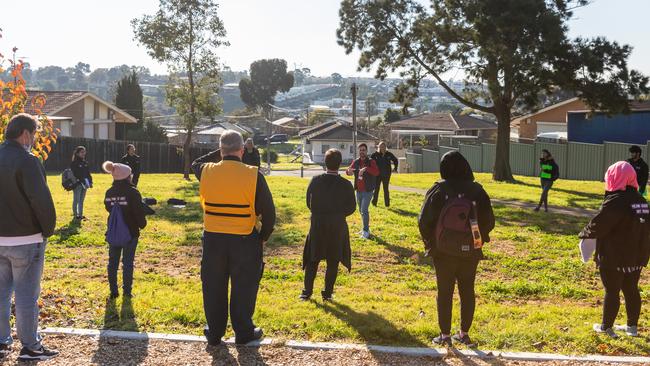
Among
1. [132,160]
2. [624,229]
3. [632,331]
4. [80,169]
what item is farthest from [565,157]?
[624,229]

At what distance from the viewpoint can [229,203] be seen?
20.5 ft

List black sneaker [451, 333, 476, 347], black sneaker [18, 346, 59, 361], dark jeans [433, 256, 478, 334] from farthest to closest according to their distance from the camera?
black sneaker [451, 333, 476, 347], dark jeans [433, 256, 478, 334], black sneaker [18, 346, 59, 361]

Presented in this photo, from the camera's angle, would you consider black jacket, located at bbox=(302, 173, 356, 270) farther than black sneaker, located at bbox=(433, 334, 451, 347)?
Yes

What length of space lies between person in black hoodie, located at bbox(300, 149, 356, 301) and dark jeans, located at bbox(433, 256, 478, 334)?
1.99 m

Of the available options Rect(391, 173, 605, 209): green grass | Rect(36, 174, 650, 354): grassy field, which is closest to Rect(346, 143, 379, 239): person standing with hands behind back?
Rect(36, 174, 650, 354): grassy field

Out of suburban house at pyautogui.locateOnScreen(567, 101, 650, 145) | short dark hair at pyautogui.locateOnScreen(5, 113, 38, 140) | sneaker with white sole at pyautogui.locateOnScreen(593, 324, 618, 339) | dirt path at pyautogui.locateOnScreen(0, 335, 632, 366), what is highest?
suburban house at pyautogui.locateOnScreen(567, 101, 650, 145)

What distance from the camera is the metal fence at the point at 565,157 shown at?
33188mm

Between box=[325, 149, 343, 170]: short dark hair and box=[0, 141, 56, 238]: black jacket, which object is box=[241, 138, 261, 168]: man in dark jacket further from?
box=[0, 141, 56, 238]: black jacket

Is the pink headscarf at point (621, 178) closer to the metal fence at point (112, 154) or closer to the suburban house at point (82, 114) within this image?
the metal fence at point (112, 154)

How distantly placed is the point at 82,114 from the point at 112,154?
6.95 metres

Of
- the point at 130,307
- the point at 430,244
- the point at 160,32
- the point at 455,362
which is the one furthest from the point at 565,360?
the point at 160,32

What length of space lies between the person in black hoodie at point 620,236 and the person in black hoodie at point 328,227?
2.71 m

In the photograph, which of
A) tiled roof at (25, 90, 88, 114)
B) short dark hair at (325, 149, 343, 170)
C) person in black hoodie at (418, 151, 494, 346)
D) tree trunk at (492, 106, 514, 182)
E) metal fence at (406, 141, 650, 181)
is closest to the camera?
person in black hoodie at (418, 151, 494, 346)

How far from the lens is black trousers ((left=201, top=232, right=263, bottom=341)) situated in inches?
249
